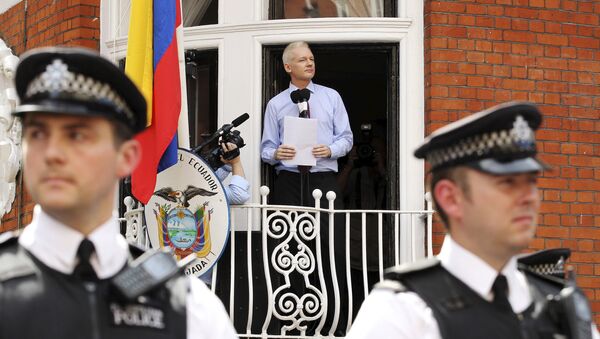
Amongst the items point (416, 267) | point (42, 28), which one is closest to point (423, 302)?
point (416, 267)

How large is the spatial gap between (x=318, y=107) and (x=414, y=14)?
3.03 ft

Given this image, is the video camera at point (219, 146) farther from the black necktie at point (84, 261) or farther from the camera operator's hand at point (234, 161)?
the black necktie at point (84, 261)

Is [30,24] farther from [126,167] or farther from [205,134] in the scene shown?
[126,167]

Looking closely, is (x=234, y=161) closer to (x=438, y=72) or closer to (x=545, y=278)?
(x=438, y=72)

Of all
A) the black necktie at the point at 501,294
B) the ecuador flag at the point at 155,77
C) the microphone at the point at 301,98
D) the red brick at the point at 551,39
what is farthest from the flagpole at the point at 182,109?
the black necktie at the point at 501,294

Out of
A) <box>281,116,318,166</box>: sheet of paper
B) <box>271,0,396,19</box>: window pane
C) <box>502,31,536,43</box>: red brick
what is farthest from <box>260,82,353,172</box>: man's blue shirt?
<box>502,31,536,43</box>: red brick

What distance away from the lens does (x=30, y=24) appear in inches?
400

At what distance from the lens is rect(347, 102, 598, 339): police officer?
381 cm

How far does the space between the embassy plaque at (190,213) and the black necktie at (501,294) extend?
13.9 ft

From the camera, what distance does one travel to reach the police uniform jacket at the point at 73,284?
11.1 feet

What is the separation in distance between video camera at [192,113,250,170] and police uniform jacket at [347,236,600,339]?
4392 millimetres

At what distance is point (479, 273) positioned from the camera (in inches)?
153

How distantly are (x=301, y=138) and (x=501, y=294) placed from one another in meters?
4.56

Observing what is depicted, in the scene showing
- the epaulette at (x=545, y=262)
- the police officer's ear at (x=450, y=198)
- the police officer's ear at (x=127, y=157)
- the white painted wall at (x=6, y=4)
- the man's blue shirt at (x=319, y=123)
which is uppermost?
the white painted wall at (x=6, y=4)
